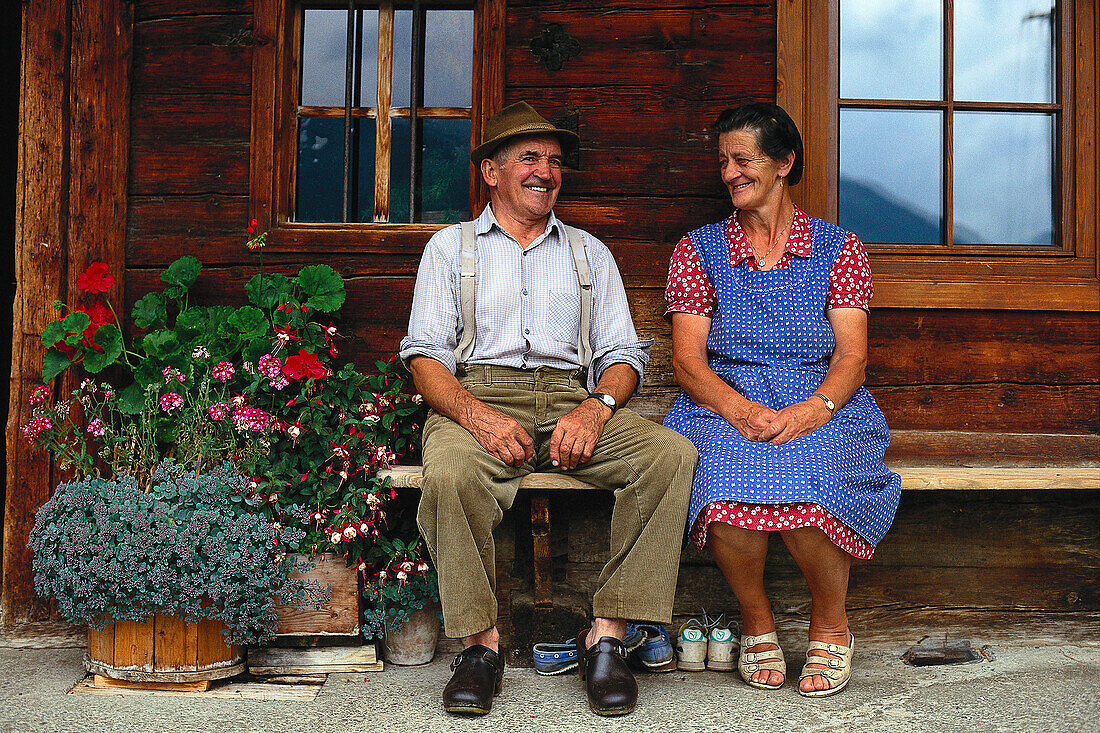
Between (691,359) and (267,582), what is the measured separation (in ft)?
4.69

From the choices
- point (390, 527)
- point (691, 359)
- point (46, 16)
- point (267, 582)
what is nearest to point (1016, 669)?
point (691, 359)

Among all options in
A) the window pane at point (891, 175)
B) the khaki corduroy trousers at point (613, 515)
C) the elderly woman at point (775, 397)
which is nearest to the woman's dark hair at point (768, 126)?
the elderly woman at point (775, 397)

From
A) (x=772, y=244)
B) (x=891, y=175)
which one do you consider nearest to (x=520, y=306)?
(x=772, y=244)

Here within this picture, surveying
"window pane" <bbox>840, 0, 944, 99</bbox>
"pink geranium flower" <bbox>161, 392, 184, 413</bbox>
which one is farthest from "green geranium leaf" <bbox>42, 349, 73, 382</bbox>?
"window pane" <bbox>840, 0, 944, 99</bbox>

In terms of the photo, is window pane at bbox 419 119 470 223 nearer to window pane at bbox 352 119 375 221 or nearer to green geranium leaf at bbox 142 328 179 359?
window pane at bbox 352 119 375 221

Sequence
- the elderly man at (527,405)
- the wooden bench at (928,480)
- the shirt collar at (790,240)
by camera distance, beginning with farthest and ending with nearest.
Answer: the shirt collar at (790,240) < the wooden bench at (928,480) < the elderly man at (527,405)

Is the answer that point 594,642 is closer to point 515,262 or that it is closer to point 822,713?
point 822,713

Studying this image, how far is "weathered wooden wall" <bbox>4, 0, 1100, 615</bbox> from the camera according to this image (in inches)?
125

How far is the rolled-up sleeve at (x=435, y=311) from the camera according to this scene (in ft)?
9.06

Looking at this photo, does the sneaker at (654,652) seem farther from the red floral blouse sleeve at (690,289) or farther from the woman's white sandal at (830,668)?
the red floral blouse sleeve at (690,289)

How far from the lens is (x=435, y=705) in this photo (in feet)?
7.85

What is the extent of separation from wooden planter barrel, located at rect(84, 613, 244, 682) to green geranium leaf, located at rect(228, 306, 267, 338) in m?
0.92

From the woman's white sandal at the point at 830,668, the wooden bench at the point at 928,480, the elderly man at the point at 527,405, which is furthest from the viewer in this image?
the wooden bench at the point at 928,480

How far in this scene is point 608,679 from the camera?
2.33 meters
